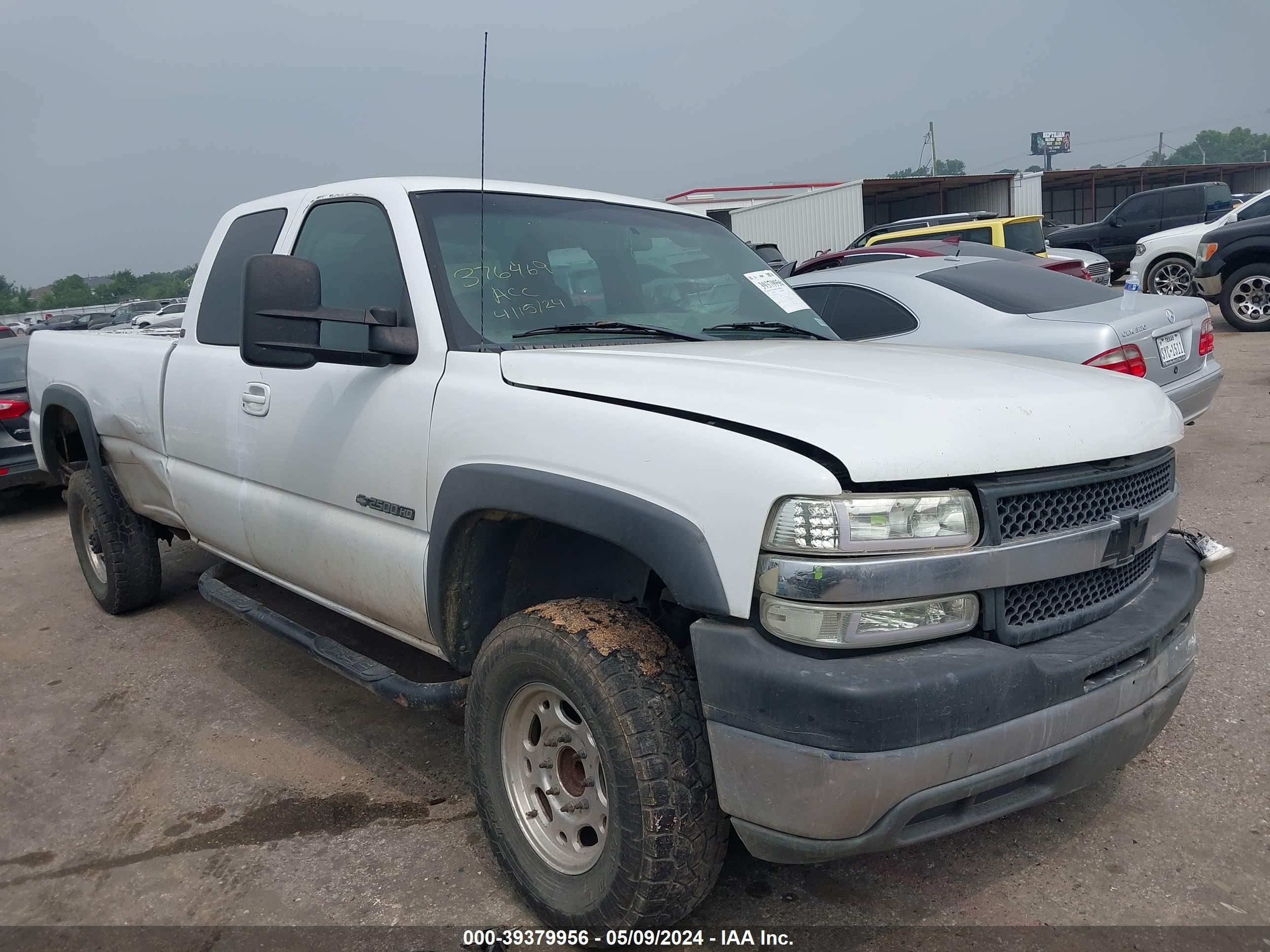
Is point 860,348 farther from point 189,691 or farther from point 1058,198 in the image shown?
point 1058,198

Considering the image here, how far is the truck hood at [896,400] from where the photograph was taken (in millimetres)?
2105

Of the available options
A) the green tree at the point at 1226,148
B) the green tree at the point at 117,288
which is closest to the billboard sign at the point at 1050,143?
the green tree at the point at 1226,148

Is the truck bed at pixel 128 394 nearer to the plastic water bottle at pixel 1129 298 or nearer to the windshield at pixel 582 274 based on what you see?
the windshield at pixel 582 274

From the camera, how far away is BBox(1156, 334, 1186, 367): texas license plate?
5.89 metres

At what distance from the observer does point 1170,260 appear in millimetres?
14531

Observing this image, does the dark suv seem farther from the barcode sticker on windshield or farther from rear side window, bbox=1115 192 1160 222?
the barcode sticker on windshield

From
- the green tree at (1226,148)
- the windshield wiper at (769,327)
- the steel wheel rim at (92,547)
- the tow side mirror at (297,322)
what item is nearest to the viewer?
the tow side mirror at (297,322)

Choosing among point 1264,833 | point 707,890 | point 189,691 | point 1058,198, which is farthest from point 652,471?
point 1058,198

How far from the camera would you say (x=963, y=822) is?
2.16 metres

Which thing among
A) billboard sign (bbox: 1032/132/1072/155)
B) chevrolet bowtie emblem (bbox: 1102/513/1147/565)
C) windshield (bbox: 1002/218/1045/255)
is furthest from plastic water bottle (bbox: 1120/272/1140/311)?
billboard sign (bbox: 1032/132/1072/155)

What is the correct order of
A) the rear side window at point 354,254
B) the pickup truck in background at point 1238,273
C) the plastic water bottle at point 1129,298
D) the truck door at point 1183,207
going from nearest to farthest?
1. the rear side window at point 354,254
2. the plastic water bottle at point 1129,298
3. the pickup truck in background at point 1238,273
4. the truck door at point 1183,207

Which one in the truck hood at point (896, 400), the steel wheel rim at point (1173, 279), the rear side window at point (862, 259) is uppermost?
the steel wheel rim at point (1173, 279)

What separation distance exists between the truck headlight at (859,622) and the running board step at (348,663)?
1124 millimetres

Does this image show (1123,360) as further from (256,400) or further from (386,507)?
(256,400)
